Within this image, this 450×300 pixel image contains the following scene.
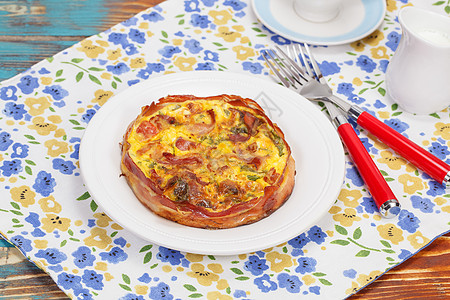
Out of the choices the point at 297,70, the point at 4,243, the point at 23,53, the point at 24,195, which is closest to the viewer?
the point at 4,243

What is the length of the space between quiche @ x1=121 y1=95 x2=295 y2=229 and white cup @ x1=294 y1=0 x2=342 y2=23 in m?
0.87

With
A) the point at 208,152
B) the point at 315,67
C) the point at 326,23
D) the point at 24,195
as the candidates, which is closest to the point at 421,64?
the point at 315,67

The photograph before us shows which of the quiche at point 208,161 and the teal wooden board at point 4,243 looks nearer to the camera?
the quiche at point 208,161

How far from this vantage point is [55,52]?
2.36 m

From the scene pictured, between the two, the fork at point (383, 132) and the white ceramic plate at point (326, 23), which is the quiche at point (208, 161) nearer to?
the fork at point (383, 132)

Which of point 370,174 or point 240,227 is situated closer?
point 240,227

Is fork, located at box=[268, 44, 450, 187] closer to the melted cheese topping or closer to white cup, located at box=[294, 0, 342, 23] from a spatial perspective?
white cup, located at box=[294, 0, 342, 23]

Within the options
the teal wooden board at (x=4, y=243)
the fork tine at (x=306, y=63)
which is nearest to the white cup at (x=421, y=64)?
the fork tine at (x=306, y=63)

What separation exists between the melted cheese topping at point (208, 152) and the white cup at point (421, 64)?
2.26ft

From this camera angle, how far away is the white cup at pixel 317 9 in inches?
96.8

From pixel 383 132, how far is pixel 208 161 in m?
0.75

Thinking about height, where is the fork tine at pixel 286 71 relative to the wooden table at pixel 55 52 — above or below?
above

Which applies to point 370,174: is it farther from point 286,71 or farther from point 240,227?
point 286,71

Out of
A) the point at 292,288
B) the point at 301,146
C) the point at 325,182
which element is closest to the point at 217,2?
the point at 301,146
